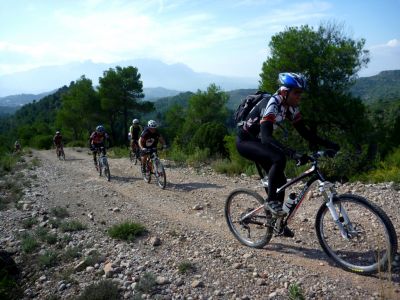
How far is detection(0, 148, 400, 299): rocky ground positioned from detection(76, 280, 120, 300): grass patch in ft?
0.46

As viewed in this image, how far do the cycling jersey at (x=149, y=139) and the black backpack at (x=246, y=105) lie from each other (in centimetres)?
689

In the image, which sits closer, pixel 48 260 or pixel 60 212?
pixel 48 260

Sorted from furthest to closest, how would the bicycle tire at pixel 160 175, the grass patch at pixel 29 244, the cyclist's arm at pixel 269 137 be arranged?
the bicycle tire at pixel 160 175 < the grass patch at pixel 29 244 < the cyclist's arm at pixel 269 137

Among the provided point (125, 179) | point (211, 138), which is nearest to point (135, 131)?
point (125, 179)

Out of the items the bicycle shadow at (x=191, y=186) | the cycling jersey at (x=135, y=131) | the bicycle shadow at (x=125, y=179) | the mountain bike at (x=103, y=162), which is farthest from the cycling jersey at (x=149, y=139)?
the cycling jersey at (x=135, y=131)

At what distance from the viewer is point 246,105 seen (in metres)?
5.02

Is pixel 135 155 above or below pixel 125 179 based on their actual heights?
above

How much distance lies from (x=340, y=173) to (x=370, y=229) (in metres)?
6.69

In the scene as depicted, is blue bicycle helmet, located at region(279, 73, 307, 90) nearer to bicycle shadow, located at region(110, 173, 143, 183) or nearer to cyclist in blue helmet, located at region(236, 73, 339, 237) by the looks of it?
cyclist in blue helmet, located at region(236, 73, 339, 237)

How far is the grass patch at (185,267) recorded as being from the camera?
4950mm

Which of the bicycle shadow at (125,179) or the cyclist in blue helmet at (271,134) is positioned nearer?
Answer: the cyclist in blue helmet at (271,134)

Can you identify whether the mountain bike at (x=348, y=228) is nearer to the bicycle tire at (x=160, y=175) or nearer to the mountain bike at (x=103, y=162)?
the bicycle tire at (x=160, y=175)

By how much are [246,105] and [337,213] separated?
1.87 metres

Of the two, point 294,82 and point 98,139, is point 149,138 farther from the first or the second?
point 294,82
